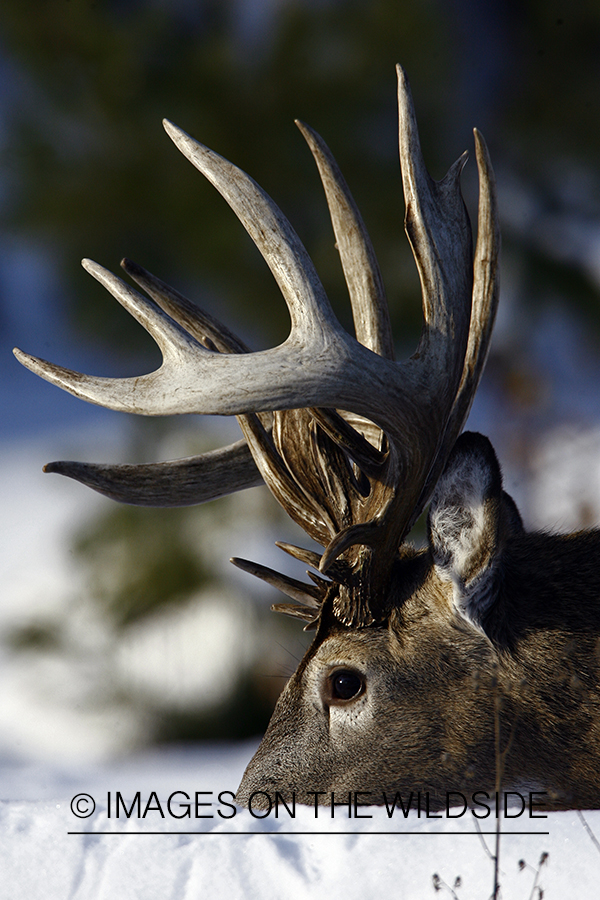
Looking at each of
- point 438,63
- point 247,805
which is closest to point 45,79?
point 438,63

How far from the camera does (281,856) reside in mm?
1675

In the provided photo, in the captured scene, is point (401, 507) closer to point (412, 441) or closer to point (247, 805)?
point (412, 441)

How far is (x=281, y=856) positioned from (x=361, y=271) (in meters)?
1.68

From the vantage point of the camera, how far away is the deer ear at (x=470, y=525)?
1832 mm

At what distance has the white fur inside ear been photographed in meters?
1.84

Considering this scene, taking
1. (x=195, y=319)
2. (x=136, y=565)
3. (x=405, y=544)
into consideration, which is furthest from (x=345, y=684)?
(x=136, y=565)

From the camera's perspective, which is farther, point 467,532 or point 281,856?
point 467,532

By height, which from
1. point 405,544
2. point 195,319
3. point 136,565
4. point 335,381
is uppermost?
point 136,565

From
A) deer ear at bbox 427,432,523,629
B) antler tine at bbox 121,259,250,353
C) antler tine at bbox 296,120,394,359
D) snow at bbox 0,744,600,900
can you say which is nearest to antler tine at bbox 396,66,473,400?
deer ear at bbox 427,432,523,629

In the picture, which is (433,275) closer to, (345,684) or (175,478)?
(175,478)

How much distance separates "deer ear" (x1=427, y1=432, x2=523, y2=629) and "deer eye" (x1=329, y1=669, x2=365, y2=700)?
32 centimetres

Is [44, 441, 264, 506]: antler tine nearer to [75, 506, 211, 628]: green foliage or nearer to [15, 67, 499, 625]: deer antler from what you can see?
[15, 67, 499, 625]: deer antler

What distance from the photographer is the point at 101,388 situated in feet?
5.89

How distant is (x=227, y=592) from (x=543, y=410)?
3350mm
